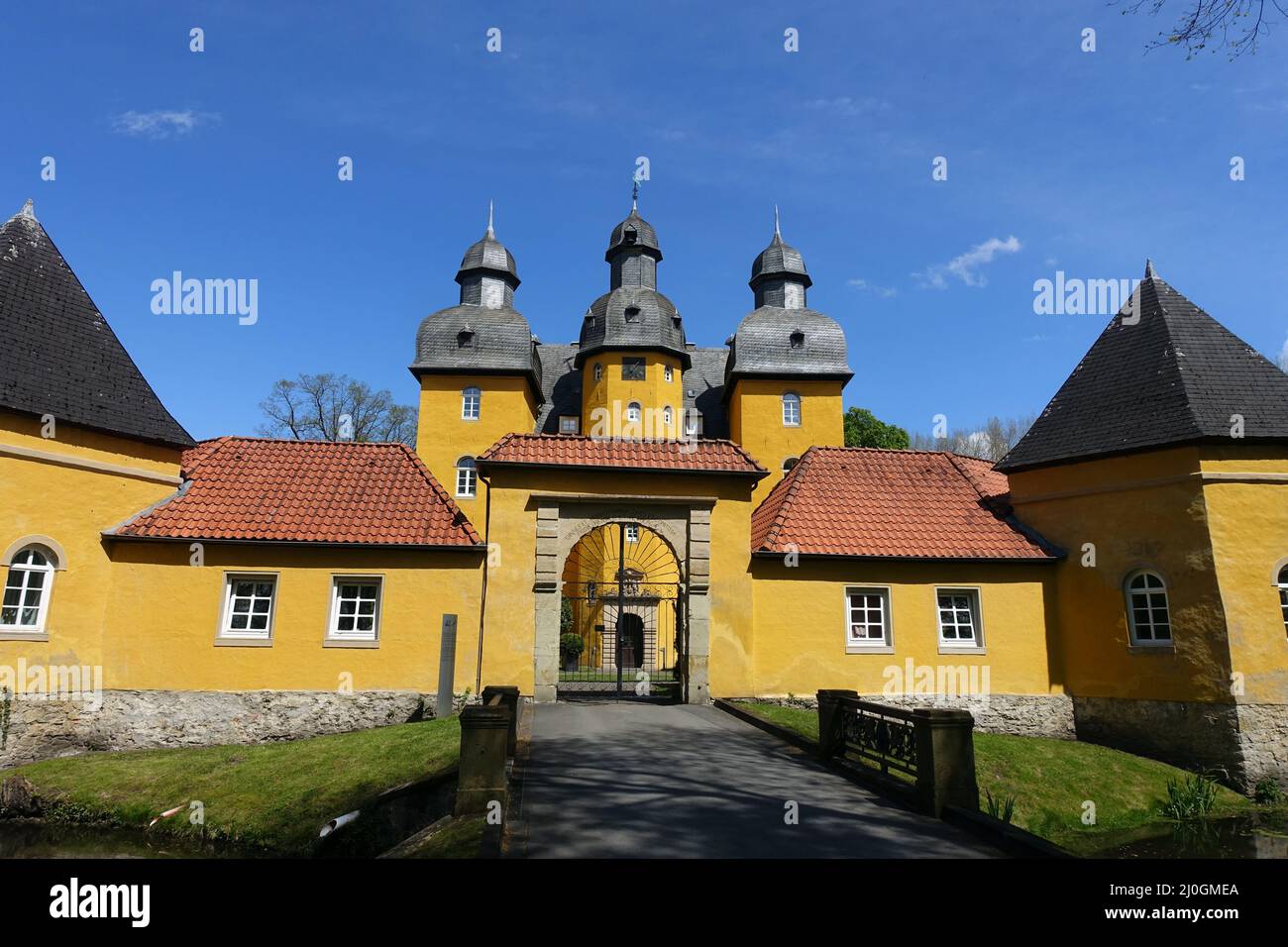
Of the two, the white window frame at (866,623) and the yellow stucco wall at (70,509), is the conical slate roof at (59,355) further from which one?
the white window frame at (866,623)

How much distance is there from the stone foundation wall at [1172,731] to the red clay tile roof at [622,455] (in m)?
8.36

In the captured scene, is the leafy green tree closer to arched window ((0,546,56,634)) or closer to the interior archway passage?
the interior archway passage

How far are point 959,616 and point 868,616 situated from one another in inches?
79.9

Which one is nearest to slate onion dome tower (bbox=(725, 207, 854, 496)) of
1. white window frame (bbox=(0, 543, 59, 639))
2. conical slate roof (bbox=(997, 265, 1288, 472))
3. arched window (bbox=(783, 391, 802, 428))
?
arched window (bbox=(783, 391, 802, 428))

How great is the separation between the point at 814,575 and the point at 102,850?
1243cm

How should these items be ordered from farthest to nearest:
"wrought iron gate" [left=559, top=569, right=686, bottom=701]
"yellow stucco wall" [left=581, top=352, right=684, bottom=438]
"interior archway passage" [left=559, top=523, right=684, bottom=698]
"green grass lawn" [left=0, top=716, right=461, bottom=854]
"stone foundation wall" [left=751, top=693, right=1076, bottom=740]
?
"yellow stucco wall" [left=581, top=352, right=684, bottom=438], "wrought iron gate" [left=559, top=569, right=686, bottom=701], "interior archway passage" [left=559, top=523, right=684, bottom=698], "stone foundation wall" [left=751, top=693, right=1076, bottom=740], "green grass lawn" [left=0, top=716, right=461, bottom=854]

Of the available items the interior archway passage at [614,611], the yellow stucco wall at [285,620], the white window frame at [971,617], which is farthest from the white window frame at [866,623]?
the interior archway passage at [614,611]

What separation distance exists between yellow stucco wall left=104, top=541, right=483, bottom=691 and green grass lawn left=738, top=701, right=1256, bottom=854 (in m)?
6.20

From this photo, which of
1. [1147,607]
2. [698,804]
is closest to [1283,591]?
[1147,607]

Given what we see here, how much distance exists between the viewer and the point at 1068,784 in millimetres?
12508

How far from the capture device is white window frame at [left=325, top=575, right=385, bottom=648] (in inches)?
585

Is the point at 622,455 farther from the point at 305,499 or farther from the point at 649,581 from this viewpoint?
the point at 305,499
